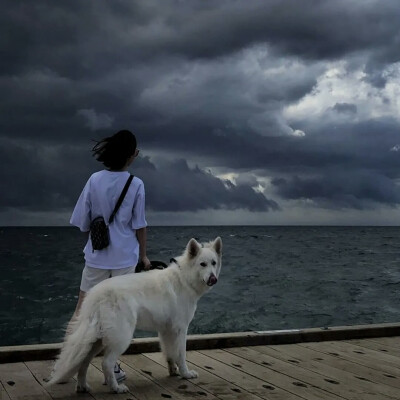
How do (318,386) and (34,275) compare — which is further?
(34,275)

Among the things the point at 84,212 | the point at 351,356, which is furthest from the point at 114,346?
the point at 351,356

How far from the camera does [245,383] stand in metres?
5.37

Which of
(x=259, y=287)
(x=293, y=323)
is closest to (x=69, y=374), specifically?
(x=293, y=323)

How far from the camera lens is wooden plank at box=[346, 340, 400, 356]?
679 cm

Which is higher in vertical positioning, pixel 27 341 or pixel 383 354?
pixel 383 354

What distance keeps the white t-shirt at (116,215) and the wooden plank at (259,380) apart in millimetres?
1410

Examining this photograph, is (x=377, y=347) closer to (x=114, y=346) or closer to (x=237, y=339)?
(x=237, y=339)

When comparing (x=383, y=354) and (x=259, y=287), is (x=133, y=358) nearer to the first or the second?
(x=383, y=354)

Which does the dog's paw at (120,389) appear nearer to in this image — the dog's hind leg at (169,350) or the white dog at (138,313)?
the white dog at (138,313)

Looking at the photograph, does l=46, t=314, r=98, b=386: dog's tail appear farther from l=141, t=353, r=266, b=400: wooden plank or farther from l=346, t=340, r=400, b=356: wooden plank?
l=346, t=340, r=400, b=356: wooden plank

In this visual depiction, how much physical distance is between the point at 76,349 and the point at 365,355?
340 centimetres

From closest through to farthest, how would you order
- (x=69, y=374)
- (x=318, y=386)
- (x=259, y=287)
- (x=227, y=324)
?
1. (x=69, y=374)
2. (x=318, y=386)
3. (x=227, y=324)
4. (x=259, y=287)

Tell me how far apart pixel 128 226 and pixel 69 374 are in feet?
4.61

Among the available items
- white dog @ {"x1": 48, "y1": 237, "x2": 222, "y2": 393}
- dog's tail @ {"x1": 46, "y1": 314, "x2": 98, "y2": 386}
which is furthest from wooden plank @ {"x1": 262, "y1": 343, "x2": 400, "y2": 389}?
dog's tail @ {"x1": 46, "y1": 314, "x2": 98, "y2": 386}
